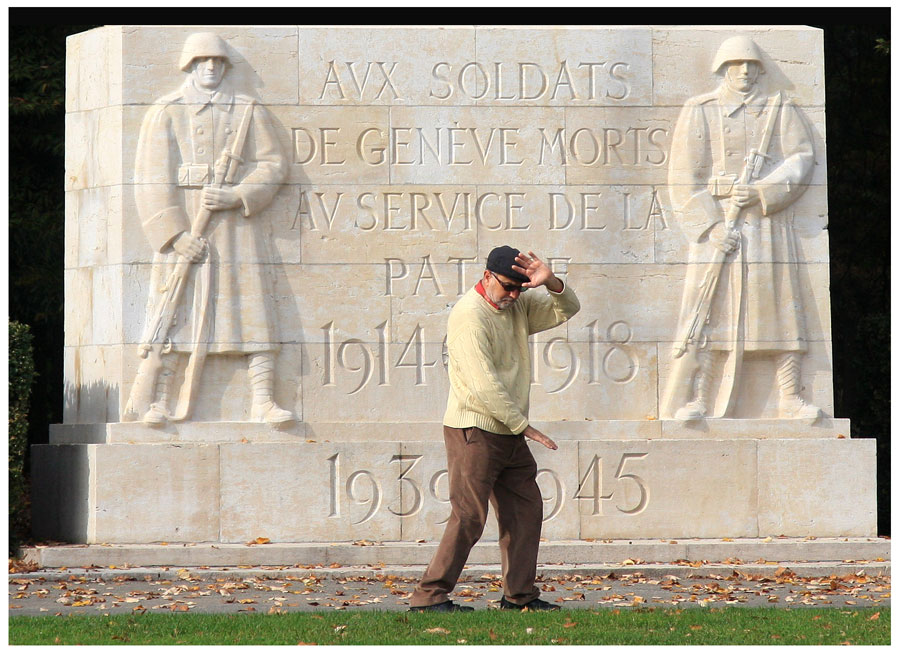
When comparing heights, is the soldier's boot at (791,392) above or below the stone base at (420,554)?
above

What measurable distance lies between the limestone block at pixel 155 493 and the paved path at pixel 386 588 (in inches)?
27.1

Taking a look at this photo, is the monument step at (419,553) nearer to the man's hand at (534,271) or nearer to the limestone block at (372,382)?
the limestone block at (372,382)

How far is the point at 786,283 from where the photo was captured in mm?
13125

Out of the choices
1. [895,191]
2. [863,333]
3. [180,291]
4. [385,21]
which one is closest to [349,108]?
[385,21]

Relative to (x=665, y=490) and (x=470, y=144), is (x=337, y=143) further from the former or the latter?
(x=665, y=490)

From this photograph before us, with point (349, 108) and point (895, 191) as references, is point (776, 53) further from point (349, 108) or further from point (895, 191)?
point (349, 108)

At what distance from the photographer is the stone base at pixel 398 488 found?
12.4m

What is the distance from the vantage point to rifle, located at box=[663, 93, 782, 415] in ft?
42.8

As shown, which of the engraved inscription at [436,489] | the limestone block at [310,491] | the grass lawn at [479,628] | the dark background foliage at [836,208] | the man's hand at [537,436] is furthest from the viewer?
the dark background foliage at [836,208]

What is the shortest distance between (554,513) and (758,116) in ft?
12.6

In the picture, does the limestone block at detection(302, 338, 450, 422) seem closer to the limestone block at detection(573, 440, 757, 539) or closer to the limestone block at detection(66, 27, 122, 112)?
the limestone block at detection(573, 440, 757, 539)

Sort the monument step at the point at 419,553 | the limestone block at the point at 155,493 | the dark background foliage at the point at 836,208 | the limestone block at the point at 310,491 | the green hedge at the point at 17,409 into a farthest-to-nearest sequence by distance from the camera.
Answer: the dark background foliage at the point at 836,208 < the limestone block at the point at 310,491 < the limestone block at the point at 155,493 < the green hedge at the point at 17,409 < the monument step at the point at 419,553

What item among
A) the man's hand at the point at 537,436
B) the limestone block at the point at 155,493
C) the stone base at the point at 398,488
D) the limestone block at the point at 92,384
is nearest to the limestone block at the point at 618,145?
the stone base at the point at 398,488

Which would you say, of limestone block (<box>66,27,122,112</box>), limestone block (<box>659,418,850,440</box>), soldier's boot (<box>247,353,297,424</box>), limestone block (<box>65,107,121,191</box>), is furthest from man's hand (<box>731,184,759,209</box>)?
limestone block (<box>66,27,122,112</box>)
